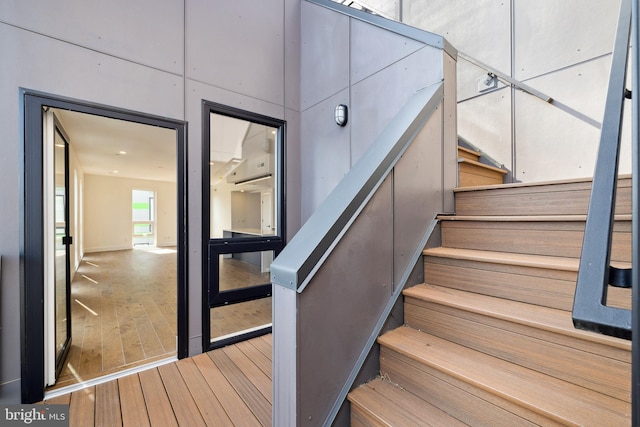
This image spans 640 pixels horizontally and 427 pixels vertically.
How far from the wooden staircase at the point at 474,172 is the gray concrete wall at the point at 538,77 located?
28cm

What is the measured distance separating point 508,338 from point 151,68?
3.02m

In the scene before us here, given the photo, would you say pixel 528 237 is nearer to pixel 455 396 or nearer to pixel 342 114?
pixel 455 396

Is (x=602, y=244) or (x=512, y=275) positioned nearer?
(x=602, y=244)

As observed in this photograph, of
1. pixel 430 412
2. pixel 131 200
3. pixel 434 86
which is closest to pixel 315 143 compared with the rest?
pixel 434 86

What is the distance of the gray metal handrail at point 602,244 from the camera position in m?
0.45

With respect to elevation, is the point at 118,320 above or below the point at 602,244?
below

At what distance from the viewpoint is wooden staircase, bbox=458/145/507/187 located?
2137 millimetres

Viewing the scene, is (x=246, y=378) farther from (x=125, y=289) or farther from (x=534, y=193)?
(x=125, y=289)

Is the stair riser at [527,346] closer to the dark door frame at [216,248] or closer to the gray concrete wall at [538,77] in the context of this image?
the dark door frame at [216,248]

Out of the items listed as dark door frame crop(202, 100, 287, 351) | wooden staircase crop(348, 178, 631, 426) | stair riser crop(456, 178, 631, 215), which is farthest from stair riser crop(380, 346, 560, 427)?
dark door frame crop(202, 100, 287, 351)

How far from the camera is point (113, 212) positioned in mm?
9102

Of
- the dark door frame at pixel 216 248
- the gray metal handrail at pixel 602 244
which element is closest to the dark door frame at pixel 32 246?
the dark door frame at pixel 216 248

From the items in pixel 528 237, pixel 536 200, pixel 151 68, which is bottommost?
pixel 528 237

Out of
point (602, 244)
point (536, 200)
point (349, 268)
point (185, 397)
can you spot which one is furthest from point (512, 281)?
point (185, 397)
